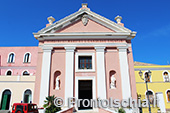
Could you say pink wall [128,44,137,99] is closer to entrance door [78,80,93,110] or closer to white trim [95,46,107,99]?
white trim [95,46,107,99]

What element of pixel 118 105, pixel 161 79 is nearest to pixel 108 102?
pixel 118 105

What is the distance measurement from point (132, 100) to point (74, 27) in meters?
9.46

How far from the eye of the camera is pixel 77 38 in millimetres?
15484

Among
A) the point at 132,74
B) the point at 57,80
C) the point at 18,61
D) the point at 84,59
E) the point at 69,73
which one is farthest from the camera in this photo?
the point at 18,61

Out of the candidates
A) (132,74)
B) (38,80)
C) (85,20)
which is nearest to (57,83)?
(38,80)

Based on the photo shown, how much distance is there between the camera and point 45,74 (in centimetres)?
1438

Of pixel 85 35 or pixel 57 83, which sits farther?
pixel 85 35

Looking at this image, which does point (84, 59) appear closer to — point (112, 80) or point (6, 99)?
point (112, 80)

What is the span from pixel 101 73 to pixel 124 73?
2.29 m

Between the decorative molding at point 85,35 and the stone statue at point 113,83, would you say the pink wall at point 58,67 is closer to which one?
the decorative molding at point 85,35

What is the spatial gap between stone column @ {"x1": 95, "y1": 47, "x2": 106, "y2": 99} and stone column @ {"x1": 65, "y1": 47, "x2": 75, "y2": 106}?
2.54 meters

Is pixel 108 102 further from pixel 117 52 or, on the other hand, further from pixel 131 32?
pixel 131 32

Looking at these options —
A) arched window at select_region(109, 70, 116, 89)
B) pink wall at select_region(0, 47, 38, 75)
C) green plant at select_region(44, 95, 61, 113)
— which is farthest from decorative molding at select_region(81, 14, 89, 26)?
pink wall at select_region(0, 47, 38, 75)

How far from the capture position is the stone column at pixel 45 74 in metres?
13.7
